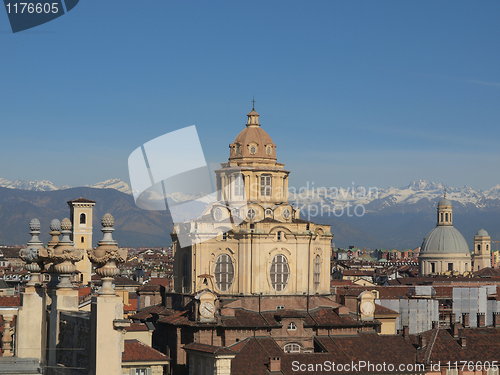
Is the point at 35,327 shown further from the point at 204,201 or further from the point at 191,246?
the point at 204,201

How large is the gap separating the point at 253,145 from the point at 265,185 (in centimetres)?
302

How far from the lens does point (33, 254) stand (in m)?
24.7

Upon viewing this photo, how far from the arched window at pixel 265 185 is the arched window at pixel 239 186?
1.29 meters

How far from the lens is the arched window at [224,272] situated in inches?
2475

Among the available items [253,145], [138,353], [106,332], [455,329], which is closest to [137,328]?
[138,353]

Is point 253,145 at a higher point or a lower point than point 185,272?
higher

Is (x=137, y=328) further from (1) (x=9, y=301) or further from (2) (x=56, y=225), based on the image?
(2) (x=56, y=225)

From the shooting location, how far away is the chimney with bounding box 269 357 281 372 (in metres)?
54.7

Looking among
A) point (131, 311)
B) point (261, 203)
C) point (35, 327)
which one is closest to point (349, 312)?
point (261, 203)

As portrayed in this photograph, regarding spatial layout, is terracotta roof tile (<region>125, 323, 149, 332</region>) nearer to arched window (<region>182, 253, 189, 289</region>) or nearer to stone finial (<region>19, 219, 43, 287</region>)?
arched window (<region>182, 253, 189, 289</region>)

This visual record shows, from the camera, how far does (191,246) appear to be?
63531 mm

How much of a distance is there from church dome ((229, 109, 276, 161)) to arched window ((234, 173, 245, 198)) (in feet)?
5.72

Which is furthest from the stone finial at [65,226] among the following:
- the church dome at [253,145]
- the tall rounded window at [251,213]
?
the church dome at [253,145]

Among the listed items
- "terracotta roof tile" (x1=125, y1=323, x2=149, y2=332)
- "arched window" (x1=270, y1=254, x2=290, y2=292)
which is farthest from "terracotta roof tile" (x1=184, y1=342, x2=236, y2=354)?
"arched window" (x1=270, y1=254, x2=290, y2=292)
